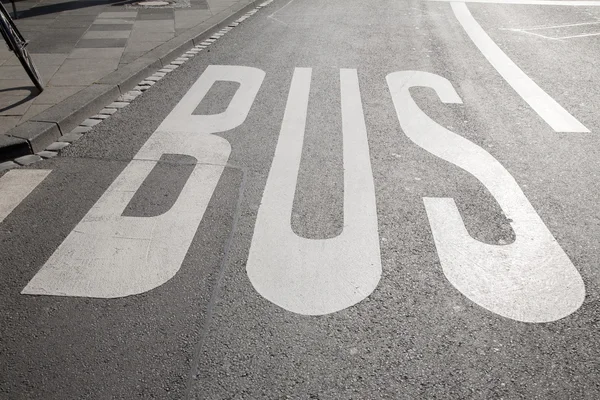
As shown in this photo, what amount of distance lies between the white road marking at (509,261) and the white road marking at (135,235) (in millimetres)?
1824

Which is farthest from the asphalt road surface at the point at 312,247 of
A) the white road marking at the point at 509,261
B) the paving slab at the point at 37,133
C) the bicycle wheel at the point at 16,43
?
the bicycle wheel at the point at 16,43

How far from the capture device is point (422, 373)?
2959 millimetres

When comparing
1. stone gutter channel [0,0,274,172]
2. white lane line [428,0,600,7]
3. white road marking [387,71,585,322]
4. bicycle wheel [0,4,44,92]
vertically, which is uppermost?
bicycle wheel [0,4,44,92]

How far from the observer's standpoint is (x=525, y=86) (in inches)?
302

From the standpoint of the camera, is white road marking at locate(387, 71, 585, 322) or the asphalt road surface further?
white road marking at locate(387, 71, 585, 322)

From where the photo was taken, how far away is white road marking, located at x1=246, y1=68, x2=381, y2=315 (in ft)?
11.6

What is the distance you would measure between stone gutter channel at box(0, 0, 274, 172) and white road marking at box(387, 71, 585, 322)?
367 cm

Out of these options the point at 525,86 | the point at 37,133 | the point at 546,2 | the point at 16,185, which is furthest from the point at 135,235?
the point at 546,2

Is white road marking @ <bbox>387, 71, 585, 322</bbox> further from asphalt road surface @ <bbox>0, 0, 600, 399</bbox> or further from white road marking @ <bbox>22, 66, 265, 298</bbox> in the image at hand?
white road marking @ <bbox>22, 66, 265, 298</bbox>

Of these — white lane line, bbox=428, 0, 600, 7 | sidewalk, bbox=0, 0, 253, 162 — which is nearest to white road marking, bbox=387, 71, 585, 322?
sidewalk, bbox=0, 0, 253, 162

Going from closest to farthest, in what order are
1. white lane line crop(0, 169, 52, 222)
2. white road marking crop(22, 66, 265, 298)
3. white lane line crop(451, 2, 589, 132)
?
→ 1. white road marking crop(22, 66, 265, 298)
2. white lane line crop(0, 169, 52, 222)
3. white lane line crop(451, 2, 589, 132)

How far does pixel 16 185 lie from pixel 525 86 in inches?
242

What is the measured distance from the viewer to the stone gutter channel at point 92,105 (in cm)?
548

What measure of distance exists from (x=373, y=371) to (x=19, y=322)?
6.53 ft
